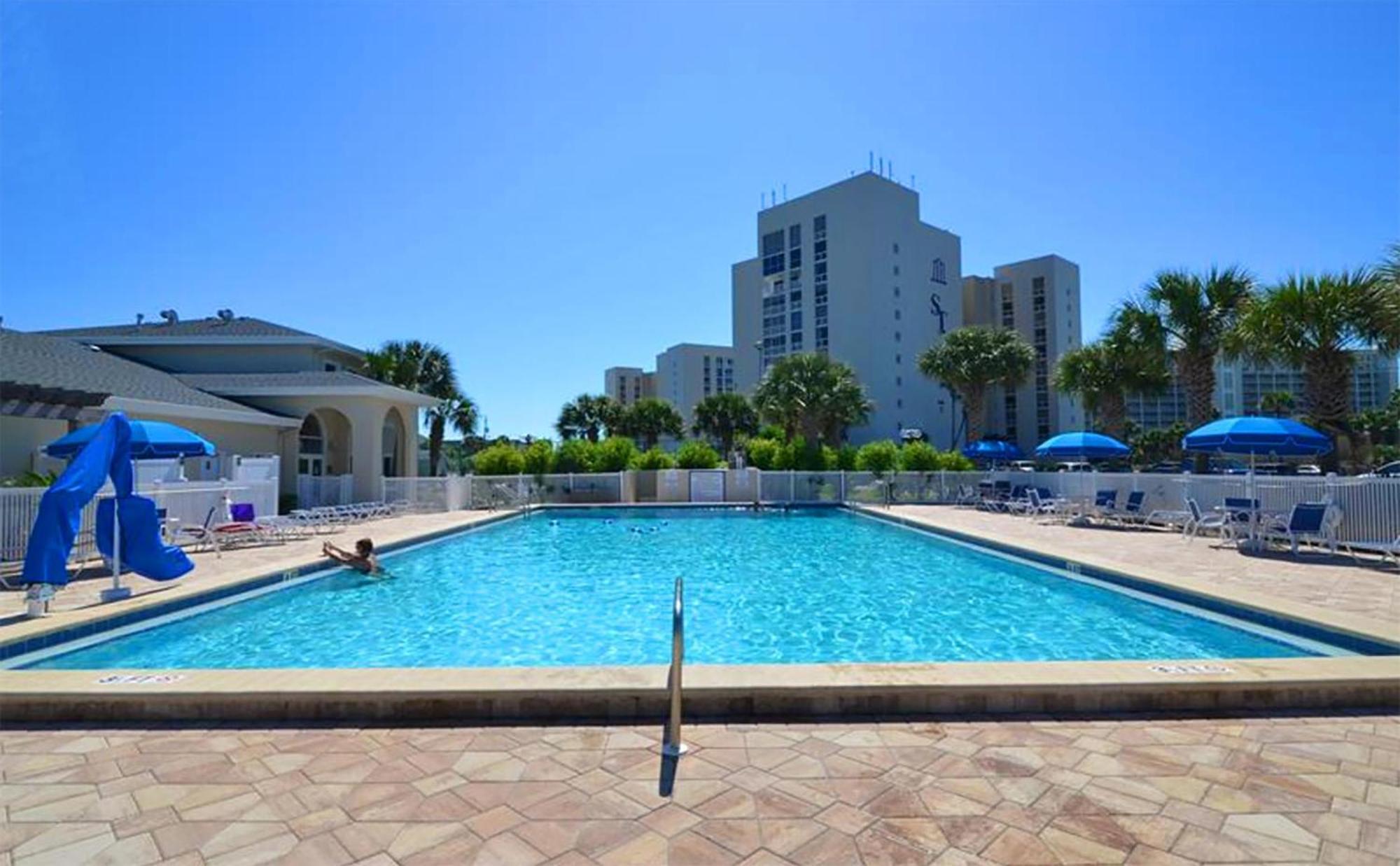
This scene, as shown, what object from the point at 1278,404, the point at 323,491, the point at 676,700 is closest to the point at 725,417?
the point at 323,491

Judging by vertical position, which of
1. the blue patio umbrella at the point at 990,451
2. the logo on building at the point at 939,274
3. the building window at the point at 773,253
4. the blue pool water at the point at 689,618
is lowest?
the blue pool water at the point at 689,618

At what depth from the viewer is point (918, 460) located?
950 inches

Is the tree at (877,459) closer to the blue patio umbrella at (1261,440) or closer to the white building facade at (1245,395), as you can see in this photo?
the blue patio umbrella at (1261,440)

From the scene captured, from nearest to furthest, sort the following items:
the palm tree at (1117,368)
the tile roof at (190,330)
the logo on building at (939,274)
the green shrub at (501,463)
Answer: the palm tree at (1117,368) < the tile roof at (190,330) < the green shrub at (501,463) < the logo on building at (939,274)

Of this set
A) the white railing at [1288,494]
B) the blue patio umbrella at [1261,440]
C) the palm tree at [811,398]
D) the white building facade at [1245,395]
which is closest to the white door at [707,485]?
the palm tree at [811,398]

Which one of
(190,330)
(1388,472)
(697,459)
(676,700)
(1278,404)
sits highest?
(190,330)

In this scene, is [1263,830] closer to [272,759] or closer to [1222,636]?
[272,759]

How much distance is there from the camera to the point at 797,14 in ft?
33.3

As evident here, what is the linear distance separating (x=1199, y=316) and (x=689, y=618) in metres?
19.2

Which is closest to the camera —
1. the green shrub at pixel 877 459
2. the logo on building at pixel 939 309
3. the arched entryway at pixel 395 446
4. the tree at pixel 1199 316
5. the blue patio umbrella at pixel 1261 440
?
the blue patio umbrella at pixel 1261 440

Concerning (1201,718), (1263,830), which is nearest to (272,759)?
(1263,830)

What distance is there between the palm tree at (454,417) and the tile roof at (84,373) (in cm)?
1310

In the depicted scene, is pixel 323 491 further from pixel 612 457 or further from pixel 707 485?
pixel 707 485

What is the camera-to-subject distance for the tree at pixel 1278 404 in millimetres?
58031
